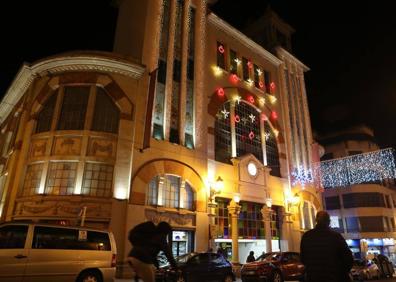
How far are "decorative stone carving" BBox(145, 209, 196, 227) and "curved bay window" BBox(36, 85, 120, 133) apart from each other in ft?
17.7

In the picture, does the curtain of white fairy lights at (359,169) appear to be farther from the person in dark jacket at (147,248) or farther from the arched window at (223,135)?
the person in dark jacket at (147,248)

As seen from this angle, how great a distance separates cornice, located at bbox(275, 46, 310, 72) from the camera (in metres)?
33.6

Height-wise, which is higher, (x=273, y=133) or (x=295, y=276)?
(x=273, y=133)

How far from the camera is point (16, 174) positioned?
18328 millimetres

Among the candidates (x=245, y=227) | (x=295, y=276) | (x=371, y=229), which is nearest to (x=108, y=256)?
(x=295, y=276)

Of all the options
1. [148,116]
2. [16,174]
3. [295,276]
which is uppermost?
[148,116]

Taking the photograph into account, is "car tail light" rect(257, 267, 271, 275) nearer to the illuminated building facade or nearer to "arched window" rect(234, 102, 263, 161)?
"arched window" rect(234, 102, 263, 161)

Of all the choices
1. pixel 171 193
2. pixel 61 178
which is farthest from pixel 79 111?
pixel 171 193

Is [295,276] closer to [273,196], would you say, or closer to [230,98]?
[273,196]

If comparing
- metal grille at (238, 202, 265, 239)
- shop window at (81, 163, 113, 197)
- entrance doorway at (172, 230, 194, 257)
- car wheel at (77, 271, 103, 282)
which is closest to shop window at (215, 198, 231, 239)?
metal grille at (238, 202, 265, 239)

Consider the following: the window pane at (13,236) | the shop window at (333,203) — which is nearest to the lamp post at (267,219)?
the window pane at (13,236)

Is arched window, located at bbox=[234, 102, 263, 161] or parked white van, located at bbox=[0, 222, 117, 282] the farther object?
arched window, located at bbox=[234, 102, 263, 161]

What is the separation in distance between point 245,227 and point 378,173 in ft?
38.0

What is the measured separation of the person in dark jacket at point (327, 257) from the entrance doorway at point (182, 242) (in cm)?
1590
